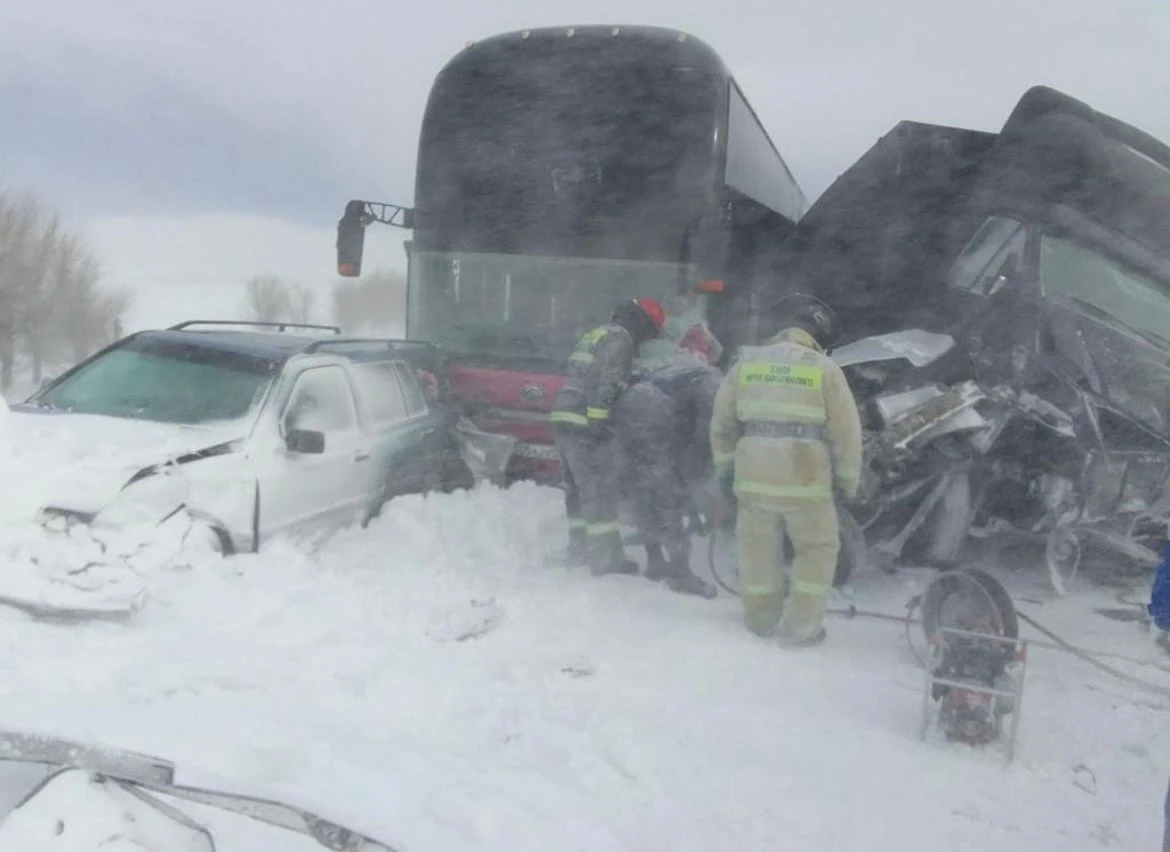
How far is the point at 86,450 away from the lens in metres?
5.14

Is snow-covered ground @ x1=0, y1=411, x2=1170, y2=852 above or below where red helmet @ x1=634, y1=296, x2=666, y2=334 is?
below

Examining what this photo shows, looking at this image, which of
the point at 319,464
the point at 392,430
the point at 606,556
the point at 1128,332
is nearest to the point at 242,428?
the point at 319,464

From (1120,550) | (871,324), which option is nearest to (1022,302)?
(1120,550)

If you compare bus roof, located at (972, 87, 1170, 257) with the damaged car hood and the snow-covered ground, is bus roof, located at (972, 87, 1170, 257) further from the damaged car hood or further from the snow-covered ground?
the damaged car hood

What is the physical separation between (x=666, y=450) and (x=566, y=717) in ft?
8.32

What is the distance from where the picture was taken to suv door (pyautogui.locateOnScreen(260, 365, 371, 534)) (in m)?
5.74

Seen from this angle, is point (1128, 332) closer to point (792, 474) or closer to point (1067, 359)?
point (1067, 359)

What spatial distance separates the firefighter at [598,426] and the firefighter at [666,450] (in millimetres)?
108

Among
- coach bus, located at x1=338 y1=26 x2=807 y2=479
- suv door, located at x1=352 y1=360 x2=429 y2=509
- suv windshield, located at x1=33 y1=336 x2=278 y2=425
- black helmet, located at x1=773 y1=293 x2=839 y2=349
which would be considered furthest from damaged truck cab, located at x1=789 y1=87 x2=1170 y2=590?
suv windshield, located at x1=33 y1=336 x2=278 y2=425

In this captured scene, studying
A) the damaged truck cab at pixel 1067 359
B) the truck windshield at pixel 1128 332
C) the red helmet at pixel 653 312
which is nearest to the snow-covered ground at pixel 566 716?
the damaged truck cab at pixel 1067 359

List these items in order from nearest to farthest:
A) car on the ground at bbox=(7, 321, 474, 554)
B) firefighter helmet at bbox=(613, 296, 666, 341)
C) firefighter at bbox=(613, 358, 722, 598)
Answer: car on the ground at bbox=(7, 321, 474, 554)
firefighter at bbox=(613, 358, 722, 598)
firefighter helmet at bbox=(613, 296, 666, 341)

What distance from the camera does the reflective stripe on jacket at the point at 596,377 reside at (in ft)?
21.2

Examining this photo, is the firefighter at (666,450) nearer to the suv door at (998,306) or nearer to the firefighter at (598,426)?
the firefighter at (598,426)

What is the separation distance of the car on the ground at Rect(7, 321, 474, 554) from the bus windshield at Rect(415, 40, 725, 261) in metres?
1.71
